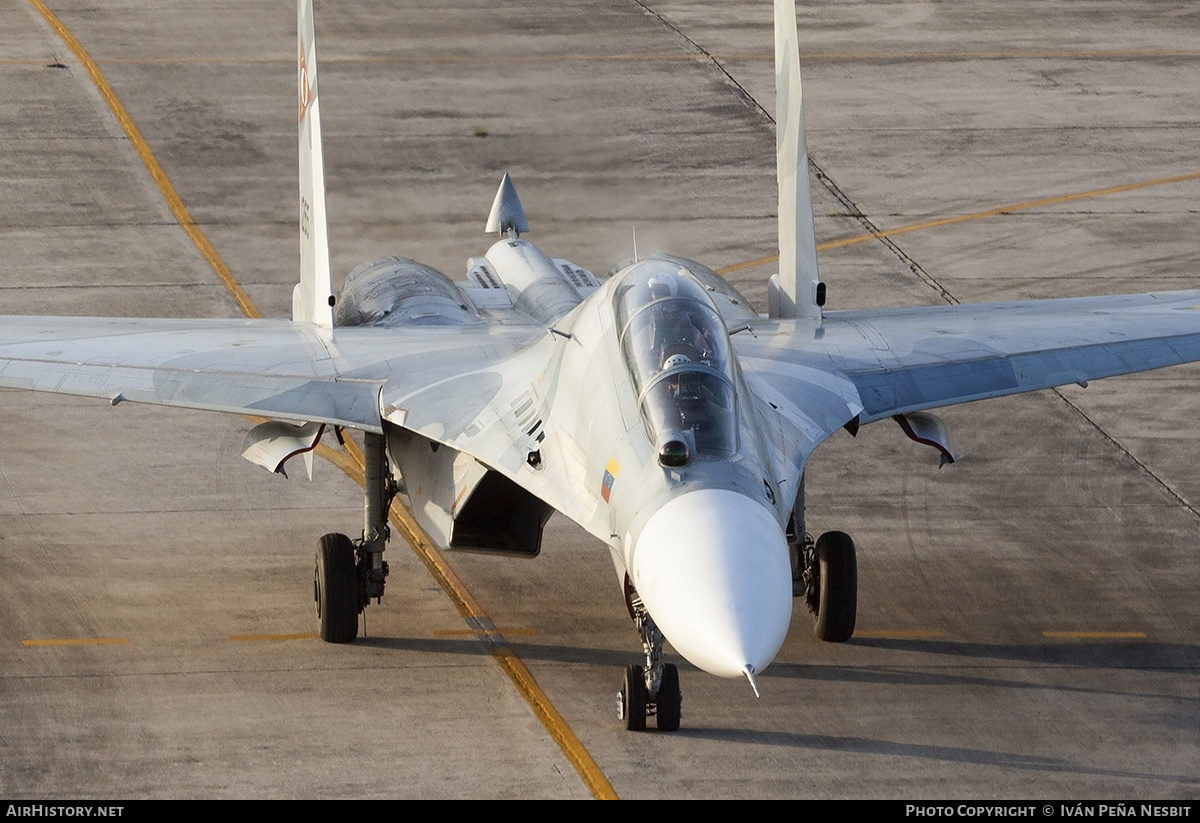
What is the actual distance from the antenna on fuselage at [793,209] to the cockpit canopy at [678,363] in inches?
146

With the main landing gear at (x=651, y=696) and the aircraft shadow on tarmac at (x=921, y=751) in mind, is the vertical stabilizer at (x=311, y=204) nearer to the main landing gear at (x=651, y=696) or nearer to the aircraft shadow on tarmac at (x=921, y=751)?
the main landing gear at (x=651, y=696)

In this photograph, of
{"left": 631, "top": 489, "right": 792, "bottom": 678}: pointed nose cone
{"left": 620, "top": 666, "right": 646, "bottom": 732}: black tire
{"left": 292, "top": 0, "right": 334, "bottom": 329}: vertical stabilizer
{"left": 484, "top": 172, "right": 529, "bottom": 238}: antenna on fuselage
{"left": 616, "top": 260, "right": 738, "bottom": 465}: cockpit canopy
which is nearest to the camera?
{"left": 631, "top": 489, "right": 792, "bottom": 678}: pointed nose cone

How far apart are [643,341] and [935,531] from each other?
6377 mm

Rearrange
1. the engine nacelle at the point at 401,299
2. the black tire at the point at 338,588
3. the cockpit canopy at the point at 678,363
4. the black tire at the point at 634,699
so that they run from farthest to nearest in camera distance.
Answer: the engine nacelle at the point at 401,299 < the black tire at the point at 338,588 < the black tire at the point at 634,699 < the cockpit canopy at the point at 678,363

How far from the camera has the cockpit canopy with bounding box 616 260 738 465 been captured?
13.0 m

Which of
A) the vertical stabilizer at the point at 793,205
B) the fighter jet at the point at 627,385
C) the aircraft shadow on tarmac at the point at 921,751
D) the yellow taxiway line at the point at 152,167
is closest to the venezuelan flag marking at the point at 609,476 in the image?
the fighter jet at the point at 627,385

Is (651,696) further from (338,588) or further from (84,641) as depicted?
(84,641)

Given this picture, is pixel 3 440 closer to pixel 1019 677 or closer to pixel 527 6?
pixel 1019 677

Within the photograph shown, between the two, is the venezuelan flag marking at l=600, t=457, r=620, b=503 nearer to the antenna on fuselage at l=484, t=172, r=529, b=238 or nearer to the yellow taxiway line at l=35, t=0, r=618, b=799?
the yellow taxiway line at l=35, t=0, r=618, b=799

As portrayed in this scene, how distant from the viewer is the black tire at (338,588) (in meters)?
16.2

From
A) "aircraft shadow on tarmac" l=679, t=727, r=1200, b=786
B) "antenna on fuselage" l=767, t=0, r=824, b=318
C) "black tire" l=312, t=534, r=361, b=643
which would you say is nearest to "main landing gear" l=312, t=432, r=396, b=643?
"black tire" l=312, t=534, r=361, b=643

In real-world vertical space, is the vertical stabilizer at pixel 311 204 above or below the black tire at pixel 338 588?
above
